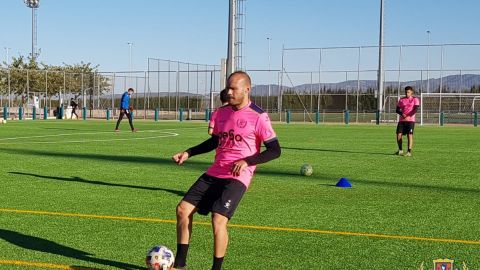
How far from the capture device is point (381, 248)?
691 centimetres

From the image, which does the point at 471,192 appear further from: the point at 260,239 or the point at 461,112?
the point at 461,112

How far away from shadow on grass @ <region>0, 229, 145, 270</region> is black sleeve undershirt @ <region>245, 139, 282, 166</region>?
4.51ft

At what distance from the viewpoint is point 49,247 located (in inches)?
268

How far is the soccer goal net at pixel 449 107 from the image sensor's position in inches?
2040

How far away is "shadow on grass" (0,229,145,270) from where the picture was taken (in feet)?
20.4

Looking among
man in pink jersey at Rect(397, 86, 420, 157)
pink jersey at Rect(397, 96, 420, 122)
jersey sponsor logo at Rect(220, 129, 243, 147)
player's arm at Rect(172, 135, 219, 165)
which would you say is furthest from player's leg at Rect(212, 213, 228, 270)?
pink jersey at Rect(397, 96, 420, 122)

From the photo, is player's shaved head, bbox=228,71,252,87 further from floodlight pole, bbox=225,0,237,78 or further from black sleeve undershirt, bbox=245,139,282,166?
Answer: floodlight pole, bbox=225,0,237,78

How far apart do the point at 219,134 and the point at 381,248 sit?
2078 millimetres

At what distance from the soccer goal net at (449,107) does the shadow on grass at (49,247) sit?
4627cm

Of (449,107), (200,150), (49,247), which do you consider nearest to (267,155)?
(200,150)

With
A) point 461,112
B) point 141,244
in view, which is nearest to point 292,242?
point 141,244

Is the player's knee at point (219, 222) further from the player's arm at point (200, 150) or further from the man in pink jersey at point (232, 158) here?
the player's arm at point (200, 150)

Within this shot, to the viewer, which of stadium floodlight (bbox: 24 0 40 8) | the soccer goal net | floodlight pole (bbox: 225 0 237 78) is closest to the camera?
floodlight pole (bbox: 225 0 237 78)

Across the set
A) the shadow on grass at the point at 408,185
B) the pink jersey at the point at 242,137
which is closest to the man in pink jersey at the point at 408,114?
the shadow on grass at the point at 408,185
